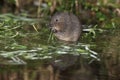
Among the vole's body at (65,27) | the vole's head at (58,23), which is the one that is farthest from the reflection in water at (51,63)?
the vole's head at (58,23)

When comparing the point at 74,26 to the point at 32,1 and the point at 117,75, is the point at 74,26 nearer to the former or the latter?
the point at 117,75

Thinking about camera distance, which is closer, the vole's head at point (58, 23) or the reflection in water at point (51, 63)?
the reflection in water at point (51, 63)

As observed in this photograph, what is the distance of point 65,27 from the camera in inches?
239

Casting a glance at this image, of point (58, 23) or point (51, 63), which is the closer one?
point (51, 63)

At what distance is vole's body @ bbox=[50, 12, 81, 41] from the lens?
6.06 metres

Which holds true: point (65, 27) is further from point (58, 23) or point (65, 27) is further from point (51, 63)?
point (51, 63)

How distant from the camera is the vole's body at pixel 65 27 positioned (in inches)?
239

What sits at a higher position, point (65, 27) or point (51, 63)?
point (65, 27)

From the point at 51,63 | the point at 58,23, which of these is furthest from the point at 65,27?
the point at 51,63

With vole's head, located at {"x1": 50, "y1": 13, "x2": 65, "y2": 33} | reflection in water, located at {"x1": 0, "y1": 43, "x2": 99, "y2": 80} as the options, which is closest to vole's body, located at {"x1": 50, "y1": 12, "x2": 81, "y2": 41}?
vole's head, located at {"x1": 50, "y1": 13, "x2": 65, "y2": 33}

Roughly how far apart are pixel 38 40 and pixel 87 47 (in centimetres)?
79

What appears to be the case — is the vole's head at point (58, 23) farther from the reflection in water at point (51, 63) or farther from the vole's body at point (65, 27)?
the reflection in water at point (51, 63)

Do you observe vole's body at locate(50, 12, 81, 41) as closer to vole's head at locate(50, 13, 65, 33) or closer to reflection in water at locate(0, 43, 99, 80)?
vole's head at locate(50, 13, 65, 33)

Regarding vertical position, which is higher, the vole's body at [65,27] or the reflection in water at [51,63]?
the vole's body at [65,27]
